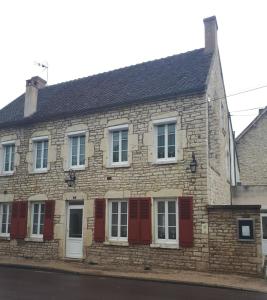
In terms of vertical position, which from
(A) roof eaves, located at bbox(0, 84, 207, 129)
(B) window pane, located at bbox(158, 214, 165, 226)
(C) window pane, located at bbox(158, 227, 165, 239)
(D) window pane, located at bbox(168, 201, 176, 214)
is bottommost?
(C) window pane, located at bbox(158, 227, 165, 239)

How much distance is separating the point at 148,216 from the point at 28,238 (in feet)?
17.7

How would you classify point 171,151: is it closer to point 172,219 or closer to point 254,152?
point 172,219

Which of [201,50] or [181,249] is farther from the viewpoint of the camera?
[201,50]

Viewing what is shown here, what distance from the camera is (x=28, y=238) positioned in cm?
1493

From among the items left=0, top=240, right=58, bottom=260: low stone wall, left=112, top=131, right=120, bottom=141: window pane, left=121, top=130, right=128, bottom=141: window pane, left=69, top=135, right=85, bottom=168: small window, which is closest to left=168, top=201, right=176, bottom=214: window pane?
left=121, top=130, right=128, bottom=141: window pane

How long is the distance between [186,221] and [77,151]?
17.5ft

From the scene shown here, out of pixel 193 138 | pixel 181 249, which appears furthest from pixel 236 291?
pixel 193 138

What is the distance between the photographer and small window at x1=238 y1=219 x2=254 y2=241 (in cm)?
1096

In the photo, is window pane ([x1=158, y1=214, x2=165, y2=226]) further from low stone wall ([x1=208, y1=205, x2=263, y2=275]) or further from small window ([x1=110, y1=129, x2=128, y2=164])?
small window ([x1=110, y1=129, x2=128, y2=164])

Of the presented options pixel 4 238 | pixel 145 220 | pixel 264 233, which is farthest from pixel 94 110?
pixel 264 233

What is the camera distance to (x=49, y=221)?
47.3 feet

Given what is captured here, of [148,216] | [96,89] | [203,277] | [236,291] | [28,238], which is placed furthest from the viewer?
[96,89]

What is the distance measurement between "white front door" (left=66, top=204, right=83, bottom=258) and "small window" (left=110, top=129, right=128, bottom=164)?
2287mm

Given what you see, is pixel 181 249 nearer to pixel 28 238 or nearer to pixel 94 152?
pixel 94 152
